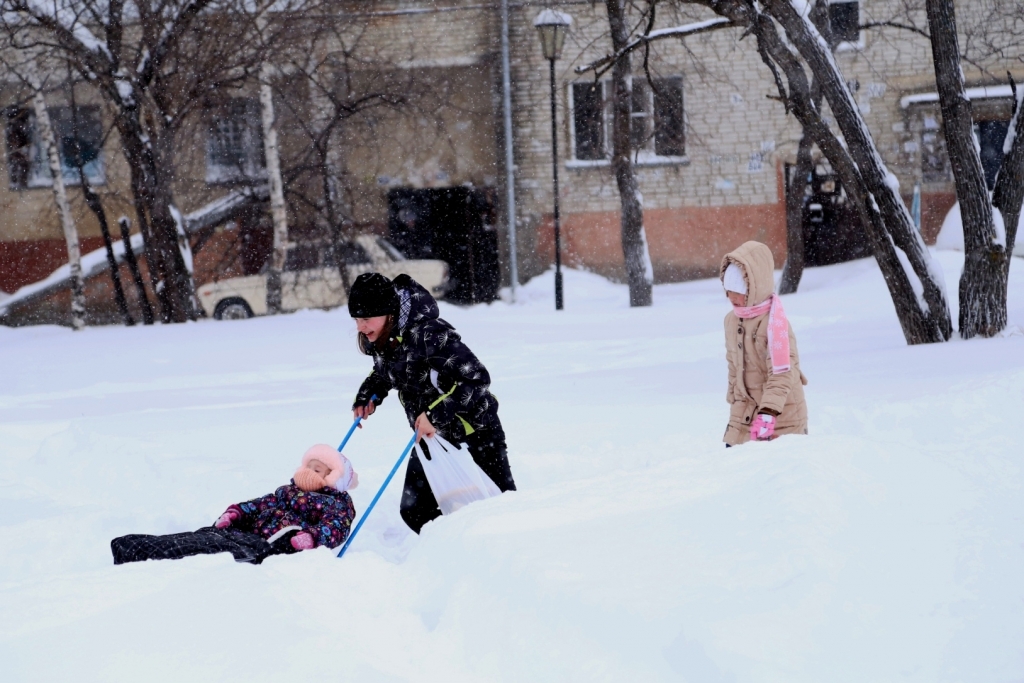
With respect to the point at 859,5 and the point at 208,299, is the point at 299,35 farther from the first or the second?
the point at 859,5

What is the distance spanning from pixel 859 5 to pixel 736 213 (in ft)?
15.9

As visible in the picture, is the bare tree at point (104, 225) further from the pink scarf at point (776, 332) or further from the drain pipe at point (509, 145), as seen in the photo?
the pink scarf at point (776, 332)

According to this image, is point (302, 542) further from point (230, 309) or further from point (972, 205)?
point (230, 309)

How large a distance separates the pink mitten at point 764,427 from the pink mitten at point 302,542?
6.46 ft

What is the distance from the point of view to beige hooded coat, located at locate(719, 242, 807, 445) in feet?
15.5

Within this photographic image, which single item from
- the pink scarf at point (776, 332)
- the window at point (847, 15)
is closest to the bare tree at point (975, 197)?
the pink scarf at point (776, 332)

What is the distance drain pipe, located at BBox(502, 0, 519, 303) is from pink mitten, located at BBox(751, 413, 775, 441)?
16.4 meters

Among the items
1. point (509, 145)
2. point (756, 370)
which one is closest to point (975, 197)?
point (756, 370)

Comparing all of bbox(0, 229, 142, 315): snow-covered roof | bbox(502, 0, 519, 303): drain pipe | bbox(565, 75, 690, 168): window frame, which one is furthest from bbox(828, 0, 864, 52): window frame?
bbox(0, 229, 142, 315): snow-covered roof

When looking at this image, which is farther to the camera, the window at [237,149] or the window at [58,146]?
the window at [58,146]

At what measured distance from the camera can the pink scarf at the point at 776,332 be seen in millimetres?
4727

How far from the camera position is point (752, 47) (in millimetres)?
21766

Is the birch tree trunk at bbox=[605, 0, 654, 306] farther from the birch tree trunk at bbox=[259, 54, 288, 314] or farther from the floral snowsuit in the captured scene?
the floral snowsuit

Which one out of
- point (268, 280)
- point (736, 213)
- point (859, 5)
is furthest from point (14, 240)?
point (859, 5)
